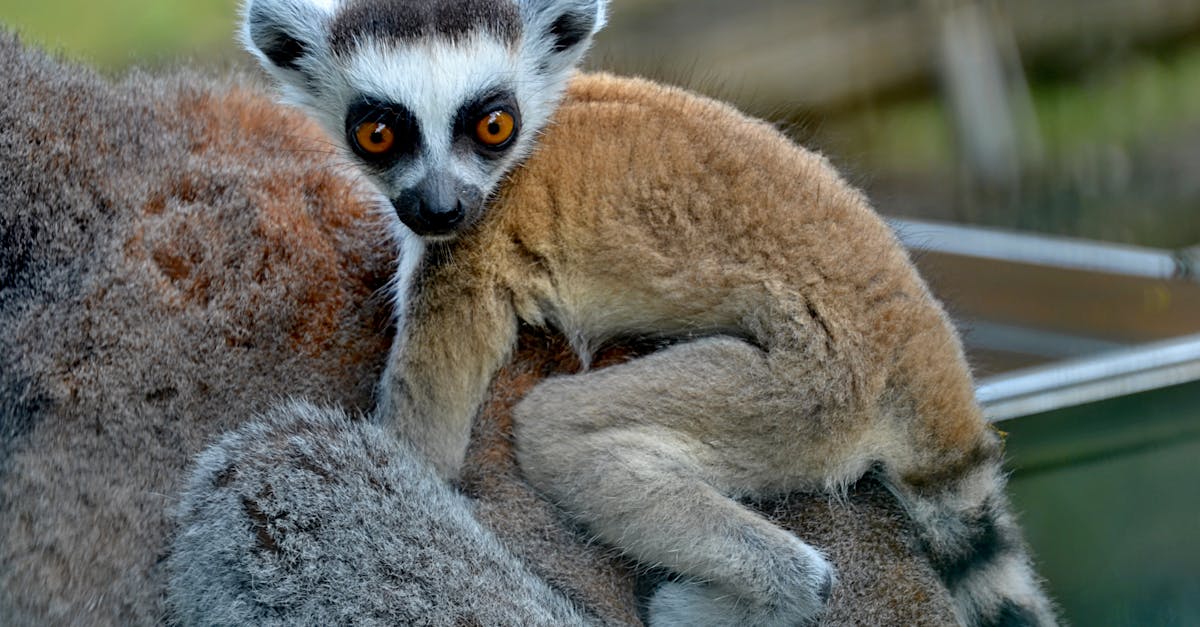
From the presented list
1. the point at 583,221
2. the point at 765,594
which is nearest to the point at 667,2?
the point at 583,221

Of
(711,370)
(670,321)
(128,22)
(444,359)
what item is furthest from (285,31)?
(128,22)

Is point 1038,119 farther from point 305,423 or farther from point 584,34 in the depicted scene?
point 305,423

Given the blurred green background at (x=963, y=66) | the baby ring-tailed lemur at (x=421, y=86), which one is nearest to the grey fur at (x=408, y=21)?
the baby ring-tailed lemur at (x=421, y=86)

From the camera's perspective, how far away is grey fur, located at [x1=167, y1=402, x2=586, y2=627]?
2.47m

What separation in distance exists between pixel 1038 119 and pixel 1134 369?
4809mm

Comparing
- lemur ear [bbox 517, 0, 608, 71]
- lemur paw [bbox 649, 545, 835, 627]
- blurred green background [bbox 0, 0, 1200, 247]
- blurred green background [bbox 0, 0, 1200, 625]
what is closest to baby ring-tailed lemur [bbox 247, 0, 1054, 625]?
lemur paw [bbox 649, 545, 835, 627]

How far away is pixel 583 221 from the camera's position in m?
2.74

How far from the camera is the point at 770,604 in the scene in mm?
2480

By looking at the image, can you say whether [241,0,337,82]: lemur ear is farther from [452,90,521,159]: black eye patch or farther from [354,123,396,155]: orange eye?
→ [452,90,521,159]: black eye patch

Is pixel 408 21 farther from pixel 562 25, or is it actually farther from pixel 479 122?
pixel 562 25

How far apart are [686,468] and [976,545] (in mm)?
676

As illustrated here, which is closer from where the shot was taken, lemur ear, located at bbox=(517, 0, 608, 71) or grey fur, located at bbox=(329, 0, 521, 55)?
grey fur, located at bbox=(329, 0, 521, 55)

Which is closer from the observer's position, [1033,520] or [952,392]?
[952,392]

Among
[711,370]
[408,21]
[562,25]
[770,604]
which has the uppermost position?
[408,21]
